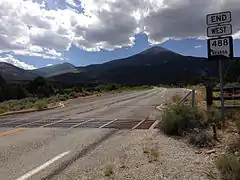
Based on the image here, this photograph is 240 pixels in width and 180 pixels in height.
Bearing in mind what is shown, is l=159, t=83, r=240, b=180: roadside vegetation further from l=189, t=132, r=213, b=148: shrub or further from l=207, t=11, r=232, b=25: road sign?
l=207, t=11, r=232, b=25: road sign

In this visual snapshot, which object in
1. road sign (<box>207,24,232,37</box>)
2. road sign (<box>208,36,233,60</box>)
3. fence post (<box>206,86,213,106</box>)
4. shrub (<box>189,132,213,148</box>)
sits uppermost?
road sign (<box>207,24,232,37</box>)

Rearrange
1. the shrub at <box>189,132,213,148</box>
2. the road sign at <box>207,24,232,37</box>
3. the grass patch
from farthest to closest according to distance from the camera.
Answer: the road sign at <box>207,24,232,37</box> < the shrub at <box>189,132,213,148</box> < the grass patch

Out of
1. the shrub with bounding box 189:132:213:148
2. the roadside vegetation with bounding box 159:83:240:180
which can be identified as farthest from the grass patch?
the shrub with bounding box 189:132:213:148

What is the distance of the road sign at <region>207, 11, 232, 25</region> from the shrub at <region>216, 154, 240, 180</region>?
15.8 ft

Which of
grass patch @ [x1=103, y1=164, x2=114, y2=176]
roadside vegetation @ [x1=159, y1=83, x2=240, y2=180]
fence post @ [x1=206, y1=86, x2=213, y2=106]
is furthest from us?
fence post @ [x1=206, y1=86, x2=213, y2=106]

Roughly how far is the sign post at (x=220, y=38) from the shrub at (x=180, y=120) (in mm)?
950

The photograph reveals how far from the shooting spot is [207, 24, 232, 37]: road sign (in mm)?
8406

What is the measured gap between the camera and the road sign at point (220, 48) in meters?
8.55

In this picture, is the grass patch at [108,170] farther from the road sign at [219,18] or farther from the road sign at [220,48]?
the road sign at [219,18]

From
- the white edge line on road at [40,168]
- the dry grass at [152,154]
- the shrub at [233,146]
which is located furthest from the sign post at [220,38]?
the white edge line on road at [40,168]

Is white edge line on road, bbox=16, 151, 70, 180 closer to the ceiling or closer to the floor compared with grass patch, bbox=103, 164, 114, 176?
closer to the floor

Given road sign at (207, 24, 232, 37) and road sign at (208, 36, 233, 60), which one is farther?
road sign at (208, 36, 233, 60)

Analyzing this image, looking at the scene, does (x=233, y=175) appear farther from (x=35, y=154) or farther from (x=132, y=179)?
(x=35, y=154)

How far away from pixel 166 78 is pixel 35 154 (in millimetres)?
189876
